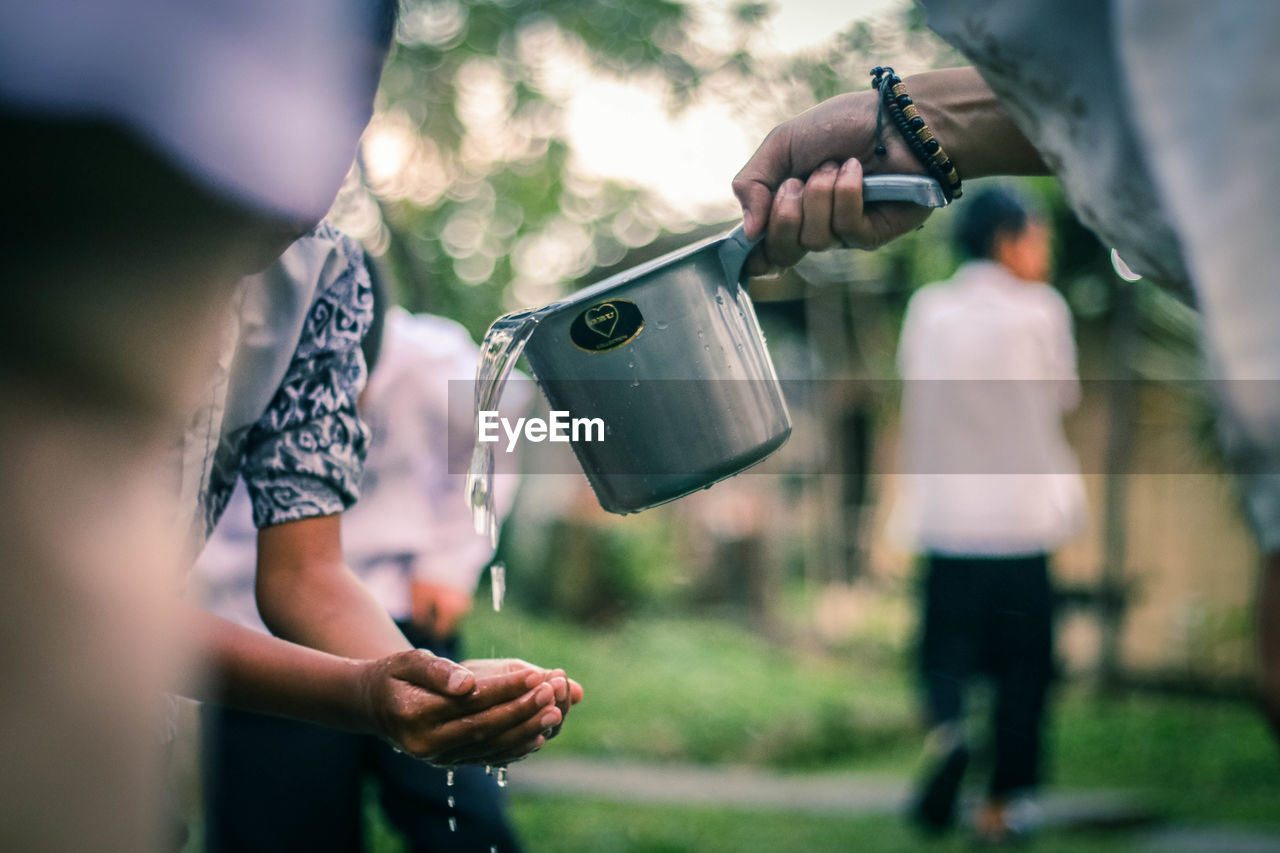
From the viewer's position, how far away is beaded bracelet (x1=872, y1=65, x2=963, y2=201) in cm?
139

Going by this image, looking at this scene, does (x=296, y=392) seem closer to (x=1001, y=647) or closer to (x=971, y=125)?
(x=971, y=125)

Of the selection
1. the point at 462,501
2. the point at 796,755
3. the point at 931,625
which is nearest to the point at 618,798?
the point at 796,755

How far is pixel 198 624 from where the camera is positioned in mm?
1324

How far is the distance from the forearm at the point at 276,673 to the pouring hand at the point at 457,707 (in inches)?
4.0

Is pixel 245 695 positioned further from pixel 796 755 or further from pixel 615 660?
pixel 615 660

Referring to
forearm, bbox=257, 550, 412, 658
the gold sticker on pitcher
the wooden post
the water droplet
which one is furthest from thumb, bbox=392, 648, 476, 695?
the wooden post

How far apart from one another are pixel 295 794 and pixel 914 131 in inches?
76.3

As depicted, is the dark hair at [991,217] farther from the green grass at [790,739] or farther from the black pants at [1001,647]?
the green grass at [790,739]

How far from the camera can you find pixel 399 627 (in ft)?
7.25

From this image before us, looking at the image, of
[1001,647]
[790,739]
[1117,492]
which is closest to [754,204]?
[1001,647]

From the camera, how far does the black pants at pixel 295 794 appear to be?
229 cm

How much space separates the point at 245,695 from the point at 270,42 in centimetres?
93

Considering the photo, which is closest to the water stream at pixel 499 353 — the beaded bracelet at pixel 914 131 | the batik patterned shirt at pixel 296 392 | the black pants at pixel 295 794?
the batik patterned shirt at pixel 296 392

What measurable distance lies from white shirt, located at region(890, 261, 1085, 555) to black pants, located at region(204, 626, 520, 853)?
225 cm
